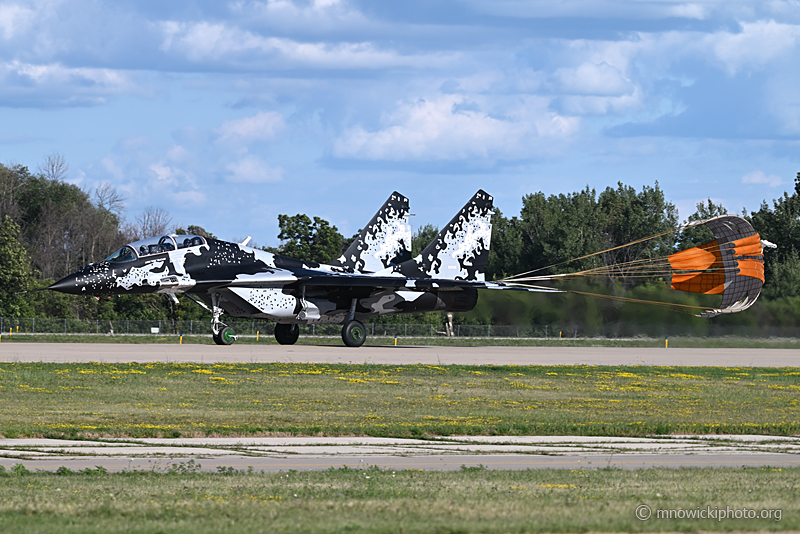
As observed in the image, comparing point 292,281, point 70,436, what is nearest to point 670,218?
point 292,281

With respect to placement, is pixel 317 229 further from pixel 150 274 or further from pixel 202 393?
pixel 202 393

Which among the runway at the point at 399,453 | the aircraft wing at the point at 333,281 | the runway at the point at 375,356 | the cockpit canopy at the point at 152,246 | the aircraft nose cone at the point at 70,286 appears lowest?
the runway at the point at 399,453

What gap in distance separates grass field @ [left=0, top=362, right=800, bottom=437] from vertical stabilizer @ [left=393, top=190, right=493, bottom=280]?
12.4 meters

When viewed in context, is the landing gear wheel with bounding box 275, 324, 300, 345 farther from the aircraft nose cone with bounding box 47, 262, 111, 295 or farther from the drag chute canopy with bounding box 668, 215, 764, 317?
the drag chute canopy with bounding box 668, 215, 764, 317

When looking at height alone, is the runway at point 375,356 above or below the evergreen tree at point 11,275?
below

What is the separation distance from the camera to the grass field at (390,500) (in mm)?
8477

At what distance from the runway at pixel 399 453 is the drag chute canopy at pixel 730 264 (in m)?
19.9

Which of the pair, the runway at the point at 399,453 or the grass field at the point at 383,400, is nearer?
the runway at the point at 399,453

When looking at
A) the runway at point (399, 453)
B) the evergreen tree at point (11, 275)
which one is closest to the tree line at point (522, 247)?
the evergreen tree at point (11, 275)

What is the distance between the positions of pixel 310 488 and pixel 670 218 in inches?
3110

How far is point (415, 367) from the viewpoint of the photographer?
30.3 m

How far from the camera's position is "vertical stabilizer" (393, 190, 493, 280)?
43219 mm

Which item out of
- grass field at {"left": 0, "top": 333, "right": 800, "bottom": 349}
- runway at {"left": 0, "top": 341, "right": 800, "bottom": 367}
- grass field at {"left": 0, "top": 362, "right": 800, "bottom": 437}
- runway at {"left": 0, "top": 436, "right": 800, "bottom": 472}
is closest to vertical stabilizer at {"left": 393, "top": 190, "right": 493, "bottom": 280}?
runway at {"left": 0, "top": 341, "right": 800, "bottom": 367}

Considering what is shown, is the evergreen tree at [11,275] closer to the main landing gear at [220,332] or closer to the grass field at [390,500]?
the main landing gear at [220,332]
